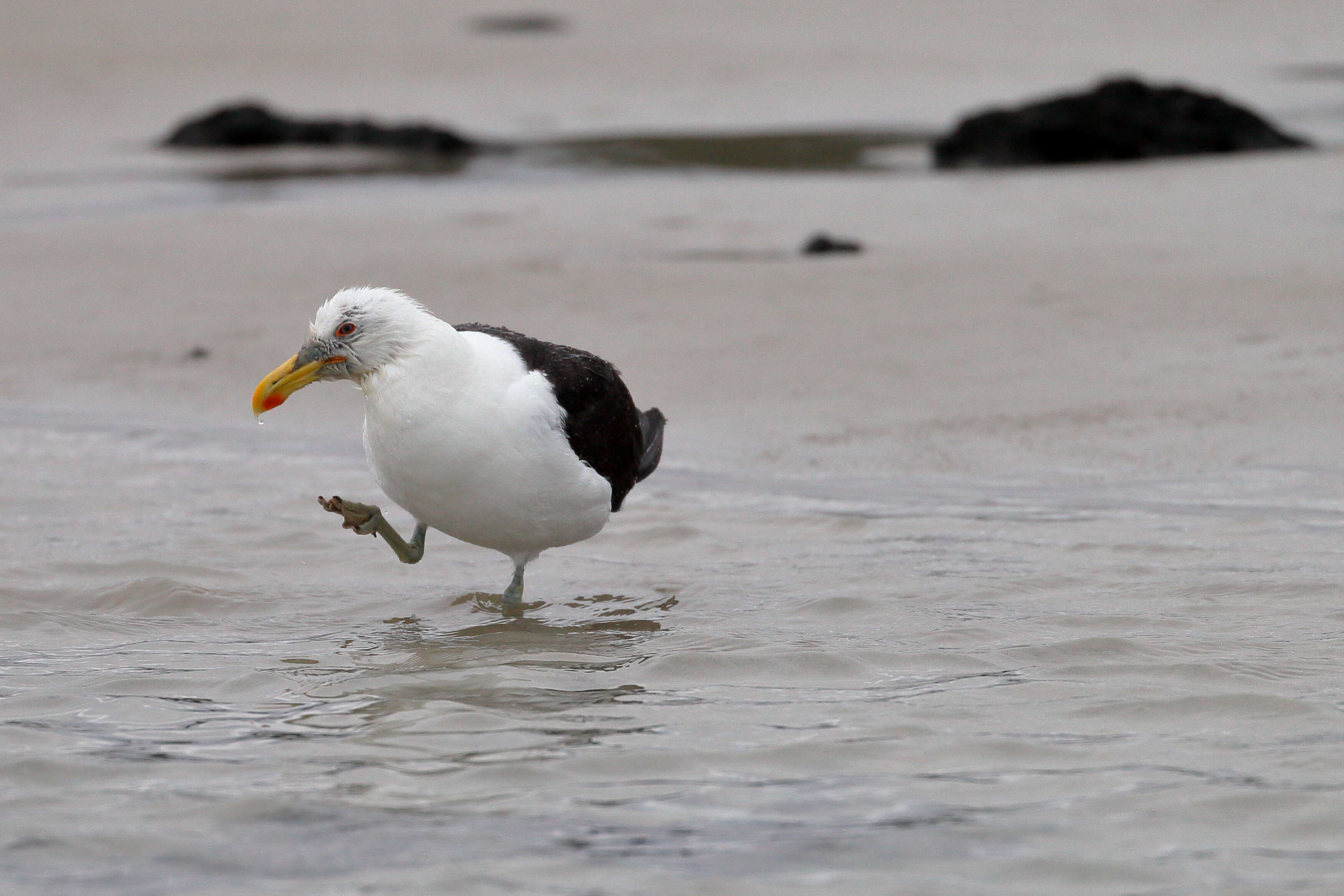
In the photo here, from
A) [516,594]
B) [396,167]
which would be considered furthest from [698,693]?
[396,167]

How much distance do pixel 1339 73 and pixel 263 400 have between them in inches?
743

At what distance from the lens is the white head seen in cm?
→ 604

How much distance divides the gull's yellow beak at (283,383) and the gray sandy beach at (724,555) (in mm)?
851

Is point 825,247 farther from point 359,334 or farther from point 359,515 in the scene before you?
point 359,334

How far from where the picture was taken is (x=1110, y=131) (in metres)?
15.3

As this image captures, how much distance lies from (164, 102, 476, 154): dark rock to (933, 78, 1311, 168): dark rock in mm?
5682

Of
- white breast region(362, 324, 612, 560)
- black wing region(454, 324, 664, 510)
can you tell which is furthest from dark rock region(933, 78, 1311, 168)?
white breast region(362, 324, 612, 560)

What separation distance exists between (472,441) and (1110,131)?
10.8m

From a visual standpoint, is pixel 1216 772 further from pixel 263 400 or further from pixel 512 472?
pixel 263 400

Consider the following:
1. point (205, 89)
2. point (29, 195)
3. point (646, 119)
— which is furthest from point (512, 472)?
point (205, 89)

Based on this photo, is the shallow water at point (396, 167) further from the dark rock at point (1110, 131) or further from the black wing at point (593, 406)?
the black wing at point (593, 406)

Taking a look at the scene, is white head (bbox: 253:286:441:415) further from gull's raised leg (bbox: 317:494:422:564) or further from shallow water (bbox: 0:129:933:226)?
shallow water (bbox: 0:129:933:226)

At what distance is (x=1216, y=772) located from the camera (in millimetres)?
4758

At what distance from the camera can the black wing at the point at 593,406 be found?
251 inches
